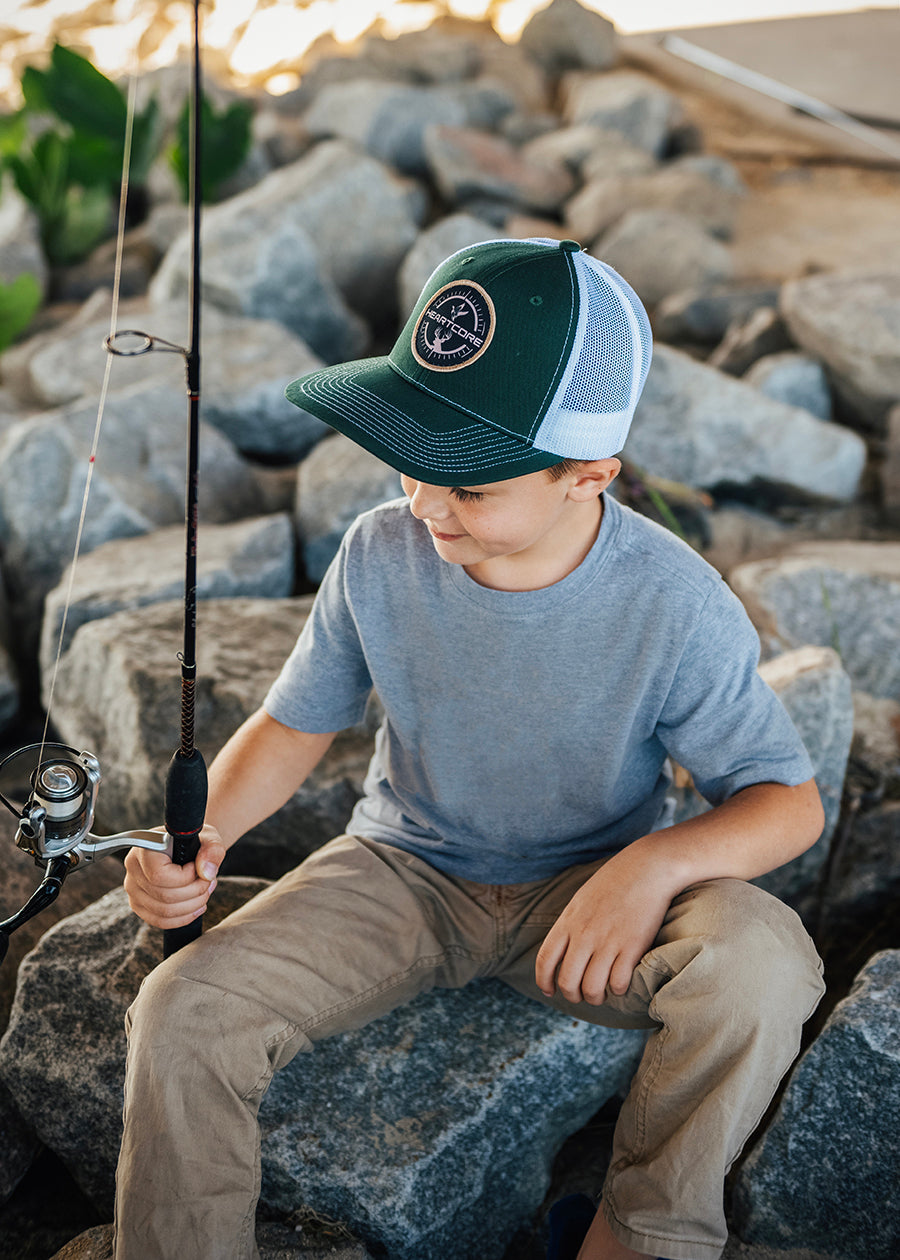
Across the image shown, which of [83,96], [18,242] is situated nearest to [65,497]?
[18,242]

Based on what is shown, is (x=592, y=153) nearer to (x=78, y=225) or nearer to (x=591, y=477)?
(x=78, y=225)

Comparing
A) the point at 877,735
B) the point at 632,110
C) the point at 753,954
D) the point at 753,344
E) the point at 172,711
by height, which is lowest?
the point at 877,735

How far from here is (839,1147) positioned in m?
1.41

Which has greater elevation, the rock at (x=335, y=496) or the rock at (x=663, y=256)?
the rock at (x=663, y=256)

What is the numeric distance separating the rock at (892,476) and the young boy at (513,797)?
7.33 feet

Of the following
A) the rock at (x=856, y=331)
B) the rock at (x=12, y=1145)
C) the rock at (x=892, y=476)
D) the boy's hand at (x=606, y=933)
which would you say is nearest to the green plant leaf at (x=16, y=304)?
the rock at (x=856, y=331)

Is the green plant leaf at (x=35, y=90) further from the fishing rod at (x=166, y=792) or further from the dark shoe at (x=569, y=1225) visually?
the dark shoe at (x=569, y=1225)

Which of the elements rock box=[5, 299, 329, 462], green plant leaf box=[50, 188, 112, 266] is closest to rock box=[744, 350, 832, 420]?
rock box=[5, 299, 329, 462]

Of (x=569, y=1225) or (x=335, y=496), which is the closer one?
(x=569, y=1225)

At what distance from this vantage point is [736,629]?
1.35m

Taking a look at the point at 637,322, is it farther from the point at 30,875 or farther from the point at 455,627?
the point at 30,875

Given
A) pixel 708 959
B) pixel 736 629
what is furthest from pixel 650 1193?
pixel 736 629

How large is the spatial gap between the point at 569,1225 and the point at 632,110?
5761 millimetres

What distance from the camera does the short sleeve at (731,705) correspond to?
134cm
